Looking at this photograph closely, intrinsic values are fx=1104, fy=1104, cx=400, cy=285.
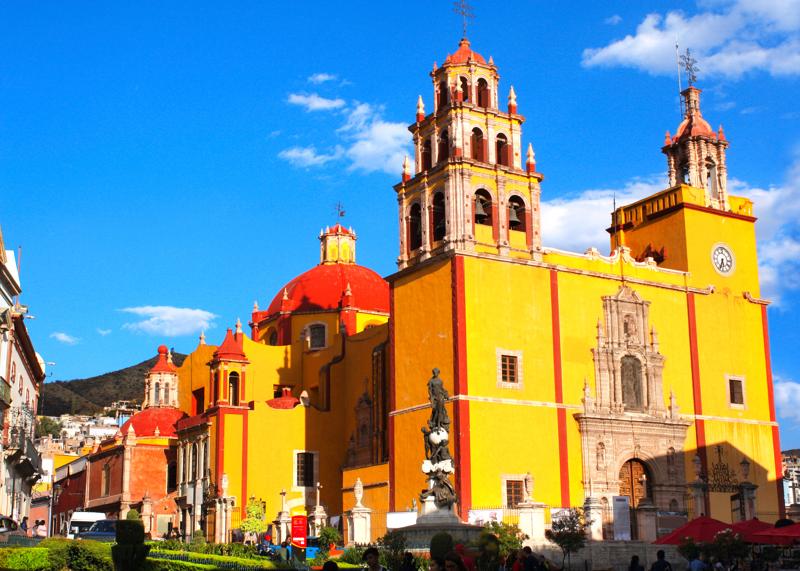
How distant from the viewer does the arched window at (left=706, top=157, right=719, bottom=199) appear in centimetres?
4505

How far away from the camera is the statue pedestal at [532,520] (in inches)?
1185

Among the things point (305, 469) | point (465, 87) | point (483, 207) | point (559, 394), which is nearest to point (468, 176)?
point (483, 207)

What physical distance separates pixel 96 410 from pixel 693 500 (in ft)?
364

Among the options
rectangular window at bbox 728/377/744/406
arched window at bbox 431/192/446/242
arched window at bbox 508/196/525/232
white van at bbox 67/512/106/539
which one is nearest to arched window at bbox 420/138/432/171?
arched window at bbox 431/192/446/242

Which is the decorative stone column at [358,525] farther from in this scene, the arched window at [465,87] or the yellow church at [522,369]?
the arched window at [465,87]

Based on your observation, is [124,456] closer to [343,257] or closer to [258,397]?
[258,397]

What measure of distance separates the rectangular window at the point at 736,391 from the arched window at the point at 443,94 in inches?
595

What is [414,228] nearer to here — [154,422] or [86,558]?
[154,422]

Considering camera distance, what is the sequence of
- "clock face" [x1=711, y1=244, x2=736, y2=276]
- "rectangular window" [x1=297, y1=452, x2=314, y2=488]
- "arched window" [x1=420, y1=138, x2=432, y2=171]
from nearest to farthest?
1. "arched window" [x1=420, y1=138, x2=432, y2=171]
2. "clock face" [x1=711, y1=244, x2=736, y2=276]
3. "rectangular window" [x1=297, y1=452, x2=314, y2=488]

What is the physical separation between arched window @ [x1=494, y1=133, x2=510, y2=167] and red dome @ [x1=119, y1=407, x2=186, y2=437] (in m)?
22.1

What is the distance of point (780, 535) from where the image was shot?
2452 centimetres

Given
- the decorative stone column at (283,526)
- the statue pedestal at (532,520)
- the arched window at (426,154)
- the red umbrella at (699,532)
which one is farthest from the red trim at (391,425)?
the red umbrella at (699,532)

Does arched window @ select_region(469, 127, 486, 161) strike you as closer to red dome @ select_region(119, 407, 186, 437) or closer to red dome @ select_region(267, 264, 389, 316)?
red dome @ select_region(267, 264, 389, 316)

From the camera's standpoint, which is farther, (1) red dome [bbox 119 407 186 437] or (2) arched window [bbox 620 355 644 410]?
(1) red dome [bbox 119 407 186 437]
